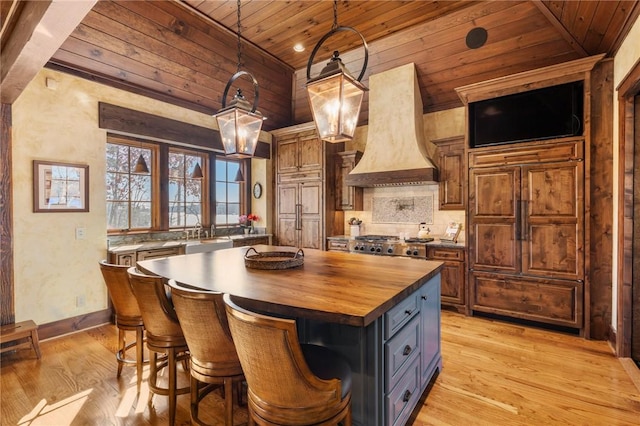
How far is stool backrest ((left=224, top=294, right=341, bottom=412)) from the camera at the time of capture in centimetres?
109

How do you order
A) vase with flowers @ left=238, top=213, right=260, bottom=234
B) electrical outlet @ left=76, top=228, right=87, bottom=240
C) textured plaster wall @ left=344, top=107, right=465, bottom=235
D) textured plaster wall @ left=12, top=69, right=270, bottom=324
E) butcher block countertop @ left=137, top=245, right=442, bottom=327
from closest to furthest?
butcher block countertop @ left=137, top=245, right=442, bottom=327 → textured plaster wall @ left=12, top=69, right=270, bottom=324 → electrical outlet @ left=76, top=228, right=87, bottom=240 → textured plaster wall @ left=344, top=107, right=465, bottom=235 → vase with flowers @ left=238, top=213, right=260, bottom=234

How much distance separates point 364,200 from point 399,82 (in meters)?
1.92

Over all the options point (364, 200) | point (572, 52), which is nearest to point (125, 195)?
point (364, 200)

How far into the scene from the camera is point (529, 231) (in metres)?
3.50

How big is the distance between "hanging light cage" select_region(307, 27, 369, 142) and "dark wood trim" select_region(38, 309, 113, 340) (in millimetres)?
3558

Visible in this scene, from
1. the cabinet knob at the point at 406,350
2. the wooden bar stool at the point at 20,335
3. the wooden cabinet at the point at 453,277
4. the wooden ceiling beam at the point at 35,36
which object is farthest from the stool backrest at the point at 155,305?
the wooden cabinet at the point at 453,277

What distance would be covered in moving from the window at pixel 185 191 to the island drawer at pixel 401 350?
13.4ft

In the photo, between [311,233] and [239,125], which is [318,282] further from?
[311,233]

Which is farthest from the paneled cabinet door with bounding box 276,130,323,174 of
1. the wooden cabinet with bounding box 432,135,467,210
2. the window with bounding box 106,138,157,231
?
the window with bounding box 106,138,157,231

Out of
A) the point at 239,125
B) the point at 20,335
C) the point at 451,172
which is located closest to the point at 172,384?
the point at 239,125

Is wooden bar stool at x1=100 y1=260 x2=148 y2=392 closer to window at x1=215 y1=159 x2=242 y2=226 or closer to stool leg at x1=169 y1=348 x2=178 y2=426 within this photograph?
stool leg at x1=169 y1=348 x2=178 y2=426

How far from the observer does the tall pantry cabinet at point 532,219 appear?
3.22 meters

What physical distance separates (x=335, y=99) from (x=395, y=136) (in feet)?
9.61

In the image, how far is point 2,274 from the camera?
2920mm
